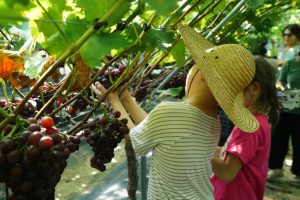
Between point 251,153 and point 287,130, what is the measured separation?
2033 millimetres

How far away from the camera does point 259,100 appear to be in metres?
1.37

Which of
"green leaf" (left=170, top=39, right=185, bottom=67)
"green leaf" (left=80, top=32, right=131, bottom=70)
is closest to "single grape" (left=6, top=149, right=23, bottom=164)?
"green leaf" (left=80, top=32, right=131, bottom=70)

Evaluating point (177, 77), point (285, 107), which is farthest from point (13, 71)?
point (285, 107)

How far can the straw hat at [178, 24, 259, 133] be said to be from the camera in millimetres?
867

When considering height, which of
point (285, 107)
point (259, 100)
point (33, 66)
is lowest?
point (285, 107)

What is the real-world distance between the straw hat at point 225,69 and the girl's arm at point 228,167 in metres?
0.33

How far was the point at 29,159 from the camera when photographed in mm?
462

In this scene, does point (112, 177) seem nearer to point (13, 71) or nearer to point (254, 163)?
point (254, 163)

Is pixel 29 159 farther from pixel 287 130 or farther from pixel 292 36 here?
pixel 292 36

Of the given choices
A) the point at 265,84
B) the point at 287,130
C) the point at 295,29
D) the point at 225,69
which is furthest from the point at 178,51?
the point at 295,29

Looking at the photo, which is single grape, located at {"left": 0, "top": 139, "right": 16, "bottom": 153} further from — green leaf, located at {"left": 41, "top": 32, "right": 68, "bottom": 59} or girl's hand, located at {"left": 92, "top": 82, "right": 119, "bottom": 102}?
girl's hand, located at {"left": 92, "top": 82, "right": 119, "bottom": 102}

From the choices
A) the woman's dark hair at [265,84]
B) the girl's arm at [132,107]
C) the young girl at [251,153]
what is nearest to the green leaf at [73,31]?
the girl's arm at [132,107]

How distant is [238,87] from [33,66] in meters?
0.75

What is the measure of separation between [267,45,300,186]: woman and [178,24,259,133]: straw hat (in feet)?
7.03
